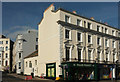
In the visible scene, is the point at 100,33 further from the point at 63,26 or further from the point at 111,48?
the point at 63,26

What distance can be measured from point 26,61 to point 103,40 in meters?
20.2

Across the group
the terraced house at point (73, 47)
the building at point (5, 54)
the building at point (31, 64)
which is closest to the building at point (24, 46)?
the building at point (31, 64)

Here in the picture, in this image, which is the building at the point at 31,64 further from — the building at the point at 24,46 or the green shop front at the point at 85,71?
the green shop front at the point at 85,71

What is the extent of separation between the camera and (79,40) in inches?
1196

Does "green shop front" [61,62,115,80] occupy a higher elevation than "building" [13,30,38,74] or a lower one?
lower

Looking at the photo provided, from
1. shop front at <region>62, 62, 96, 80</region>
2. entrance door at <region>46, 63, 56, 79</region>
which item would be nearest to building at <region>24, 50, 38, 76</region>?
entrance door at <region>46, 63, 56, 79</region>

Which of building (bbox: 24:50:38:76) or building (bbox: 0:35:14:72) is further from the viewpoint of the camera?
building (bbox: 0:35:14:72)

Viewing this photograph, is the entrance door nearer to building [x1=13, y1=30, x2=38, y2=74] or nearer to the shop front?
the shop front

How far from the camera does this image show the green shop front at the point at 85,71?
25656mm

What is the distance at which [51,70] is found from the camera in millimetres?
28922

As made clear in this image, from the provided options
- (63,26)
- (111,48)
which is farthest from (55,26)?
(111,48)

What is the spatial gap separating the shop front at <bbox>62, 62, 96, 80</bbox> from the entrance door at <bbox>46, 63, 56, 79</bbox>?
220cm

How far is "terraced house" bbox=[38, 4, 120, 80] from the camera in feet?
88.9

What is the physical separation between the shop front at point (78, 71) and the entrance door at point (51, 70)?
2.20 m
